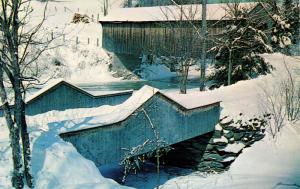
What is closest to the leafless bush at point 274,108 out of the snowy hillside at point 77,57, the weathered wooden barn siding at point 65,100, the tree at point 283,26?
the weathered wooden barn siding at point 65,100

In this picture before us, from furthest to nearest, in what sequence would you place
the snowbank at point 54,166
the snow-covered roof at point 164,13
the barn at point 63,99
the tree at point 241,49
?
the snow-covered roof at point 164,13
the tree at point 241,49
the barn at point 63,99
the snowbank at point 54,166

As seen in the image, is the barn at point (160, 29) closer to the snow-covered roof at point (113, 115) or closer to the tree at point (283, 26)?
the tree at point (283, 26)

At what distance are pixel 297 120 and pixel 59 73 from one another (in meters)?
22.2

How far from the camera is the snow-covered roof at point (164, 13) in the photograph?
2620cm

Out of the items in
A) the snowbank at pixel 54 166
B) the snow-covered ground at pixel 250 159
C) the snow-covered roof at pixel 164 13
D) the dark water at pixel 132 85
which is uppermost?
the snow-covered roof at pixel 164 13

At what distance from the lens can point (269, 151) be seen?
44.7ft

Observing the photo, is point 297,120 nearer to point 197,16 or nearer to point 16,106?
point 16,106

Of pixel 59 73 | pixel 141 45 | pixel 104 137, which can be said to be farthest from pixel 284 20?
pixel 104 137

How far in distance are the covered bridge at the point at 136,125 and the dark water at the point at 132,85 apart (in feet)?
48.0

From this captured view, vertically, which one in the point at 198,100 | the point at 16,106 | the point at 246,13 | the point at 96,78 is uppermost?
the point at 246,13

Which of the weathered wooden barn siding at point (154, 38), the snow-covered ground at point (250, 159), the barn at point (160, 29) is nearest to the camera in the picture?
the snow-covered ground at point (250, 159)

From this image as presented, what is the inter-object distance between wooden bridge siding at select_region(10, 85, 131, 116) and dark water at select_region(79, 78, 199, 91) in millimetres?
13590

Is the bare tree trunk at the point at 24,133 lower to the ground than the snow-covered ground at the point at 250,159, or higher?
higher

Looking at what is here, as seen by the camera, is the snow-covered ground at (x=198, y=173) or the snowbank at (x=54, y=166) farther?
the snow-covered ground at (x=198, y=173)
